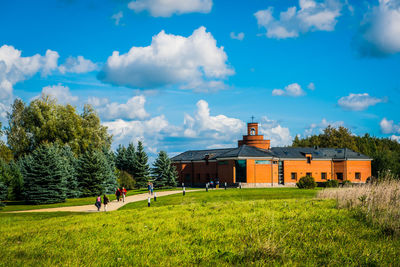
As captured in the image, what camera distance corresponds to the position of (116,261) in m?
8.48

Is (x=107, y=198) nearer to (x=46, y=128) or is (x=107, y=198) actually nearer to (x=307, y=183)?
(x=307, y=183)

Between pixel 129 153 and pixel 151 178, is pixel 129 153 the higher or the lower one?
the higher one

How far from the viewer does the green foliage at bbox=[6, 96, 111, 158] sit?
2166 inches

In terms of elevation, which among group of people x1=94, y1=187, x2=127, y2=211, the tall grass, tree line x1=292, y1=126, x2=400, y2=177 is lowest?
group of people x1=94, y1=187, x2=127, y2=211

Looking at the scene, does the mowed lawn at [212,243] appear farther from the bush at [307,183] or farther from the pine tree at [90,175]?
the bush at [307,183]

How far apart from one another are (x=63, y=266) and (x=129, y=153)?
56.5 m

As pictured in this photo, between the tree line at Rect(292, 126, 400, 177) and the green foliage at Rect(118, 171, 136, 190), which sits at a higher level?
the tree line at Rect(292, 126, 400, 177)

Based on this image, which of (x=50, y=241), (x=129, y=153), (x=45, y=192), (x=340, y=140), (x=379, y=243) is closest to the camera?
(x=379, y=243)

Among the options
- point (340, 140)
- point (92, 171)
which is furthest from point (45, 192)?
point (340, 140)

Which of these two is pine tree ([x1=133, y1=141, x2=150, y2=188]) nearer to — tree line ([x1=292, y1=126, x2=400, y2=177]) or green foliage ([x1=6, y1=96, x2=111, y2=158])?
green foliage ([x1=6, y1=96, x2=111, y2=158])

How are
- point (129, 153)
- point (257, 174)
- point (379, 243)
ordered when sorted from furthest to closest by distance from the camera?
point (129, 153) → point (257, 174) → point (379, 243)

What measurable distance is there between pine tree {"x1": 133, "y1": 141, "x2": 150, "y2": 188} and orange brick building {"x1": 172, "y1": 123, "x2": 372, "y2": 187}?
34.3 feet

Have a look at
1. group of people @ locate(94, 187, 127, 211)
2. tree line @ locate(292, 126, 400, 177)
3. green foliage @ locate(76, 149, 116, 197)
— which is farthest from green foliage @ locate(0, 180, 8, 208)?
tree line @ locate(292, 126, 400, 177)

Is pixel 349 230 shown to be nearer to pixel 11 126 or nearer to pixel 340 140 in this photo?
pixel 11 126
